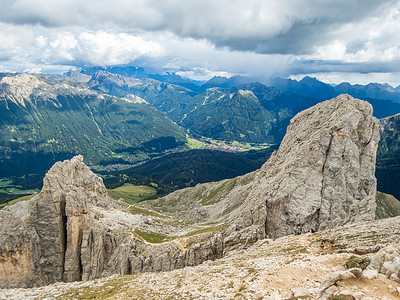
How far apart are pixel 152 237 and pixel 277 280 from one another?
70.0 meters

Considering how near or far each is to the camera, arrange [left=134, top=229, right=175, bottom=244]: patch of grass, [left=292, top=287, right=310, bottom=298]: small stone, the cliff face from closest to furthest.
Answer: [left=292, top=287, right=310, bottom=298]: small stone
the cliff face
[left=134, top=229, right=175, bottom=244]: patch of grass

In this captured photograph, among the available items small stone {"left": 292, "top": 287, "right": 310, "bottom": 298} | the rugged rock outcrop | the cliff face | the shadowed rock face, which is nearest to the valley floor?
small stone {"left": 292, "top": 287, "right": 310, "bottom": 298}

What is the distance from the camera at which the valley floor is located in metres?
27.1

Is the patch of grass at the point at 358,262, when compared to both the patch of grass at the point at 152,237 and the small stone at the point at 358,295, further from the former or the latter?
the patch of grass at the point at 152,237

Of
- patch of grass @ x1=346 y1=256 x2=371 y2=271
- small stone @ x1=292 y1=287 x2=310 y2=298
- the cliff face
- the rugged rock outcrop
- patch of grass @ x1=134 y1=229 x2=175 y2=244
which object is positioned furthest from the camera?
patch of grass @ x1=134 y1=229 x2=175 y2=244

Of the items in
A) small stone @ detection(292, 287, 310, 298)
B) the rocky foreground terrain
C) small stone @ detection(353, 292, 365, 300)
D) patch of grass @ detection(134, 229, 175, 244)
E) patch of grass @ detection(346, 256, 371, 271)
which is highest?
small stone @ detection(353, 292, 365, 300)

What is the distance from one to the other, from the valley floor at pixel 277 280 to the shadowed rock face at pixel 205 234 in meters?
23.1

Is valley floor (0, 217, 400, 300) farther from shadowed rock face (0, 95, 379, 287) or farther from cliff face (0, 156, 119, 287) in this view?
shadowed rock face (0, 95, 379, 287)

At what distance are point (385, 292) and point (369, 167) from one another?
75280 millimetres

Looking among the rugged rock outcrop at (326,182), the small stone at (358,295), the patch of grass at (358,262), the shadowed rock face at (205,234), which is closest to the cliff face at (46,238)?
the shadowed rock face at (205,234)

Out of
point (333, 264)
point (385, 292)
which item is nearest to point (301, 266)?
point (333, 264)

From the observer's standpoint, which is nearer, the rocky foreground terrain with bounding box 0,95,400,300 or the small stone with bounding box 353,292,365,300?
the small stone with bounding box 353,292,365,300

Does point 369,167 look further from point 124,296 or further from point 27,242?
point 27,242

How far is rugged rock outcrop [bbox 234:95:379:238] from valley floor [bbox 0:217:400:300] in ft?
76.2
